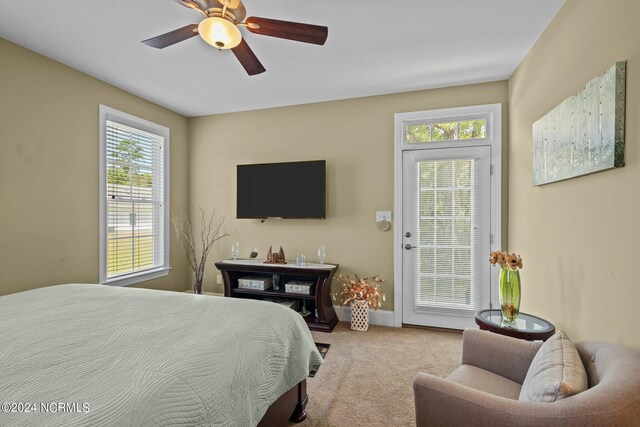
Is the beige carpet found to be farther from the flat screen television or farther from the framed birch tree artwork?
the framed birch tree artwork

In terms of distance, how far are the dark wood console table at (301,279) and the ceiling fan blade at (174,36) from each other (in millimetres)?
2329

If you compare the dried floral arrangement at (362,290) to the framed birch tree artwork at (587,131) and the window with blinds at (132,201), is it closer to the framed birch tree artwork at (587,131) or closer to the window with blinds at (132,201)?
the framed birch tree artwork at (587,131)

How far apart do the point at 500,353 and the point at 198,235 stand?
3.78 m

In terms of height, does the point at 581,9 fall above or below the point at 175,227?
above

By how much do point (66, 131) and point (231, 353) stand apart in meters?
2.81

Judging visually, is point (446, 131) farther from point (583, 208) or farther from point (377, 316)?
point (377, 316)

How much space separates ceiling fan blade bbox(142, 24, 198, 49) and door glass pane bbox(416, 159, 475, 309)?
2.50 metres

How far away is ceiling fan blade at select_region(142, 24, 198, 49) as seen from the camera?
179 cm

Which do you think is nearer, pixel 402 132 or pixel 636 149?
pixel 636 149

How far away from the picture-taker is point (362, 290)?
3441 mm

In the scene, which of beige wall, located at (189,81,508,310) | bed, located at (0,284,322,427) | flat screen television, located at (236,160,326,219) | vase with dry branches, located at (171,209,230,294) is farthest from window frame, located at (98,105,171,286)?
bed, located at (0,284,322,427)

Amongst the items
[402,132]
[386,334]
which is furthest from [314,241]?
[402,132]

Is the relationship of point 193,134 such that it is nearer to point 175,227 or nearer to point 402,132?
point 175,227

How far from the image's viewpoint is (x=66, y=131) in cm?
288
